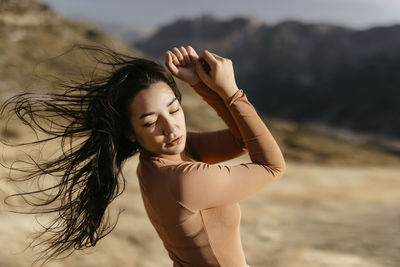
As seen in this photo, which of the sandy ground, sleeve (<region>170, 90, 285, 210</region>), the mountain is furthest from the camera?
the mountain

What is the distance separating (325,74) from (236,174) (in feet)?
488

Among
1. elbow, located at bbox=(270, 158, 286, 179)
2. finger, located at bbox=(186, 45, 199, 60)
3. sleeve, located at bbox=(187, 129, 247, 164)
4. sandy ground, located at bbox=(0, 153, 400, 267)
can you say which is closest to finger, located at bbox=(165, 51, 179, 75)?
finger, located at bbox=(186, 45, 199, 60)

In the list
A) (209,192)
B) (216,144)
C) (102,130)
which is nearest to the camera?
(209,192)

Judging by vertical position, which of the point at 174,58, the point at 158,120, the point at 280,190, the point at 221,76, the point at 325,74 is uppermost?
the point at 174,58

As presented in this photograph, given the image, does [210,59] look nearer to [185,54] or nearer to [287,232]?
[185,54]

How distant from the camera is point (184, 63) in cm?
234

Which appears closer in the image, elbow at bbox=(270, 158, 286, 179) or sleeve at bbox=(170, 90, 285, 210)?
sleeve at bbox=(170, 90, 285, 210)

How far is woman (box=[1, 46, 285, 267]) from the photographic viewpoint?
199cm

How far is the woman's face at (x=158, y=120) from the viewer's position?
83.5 inches

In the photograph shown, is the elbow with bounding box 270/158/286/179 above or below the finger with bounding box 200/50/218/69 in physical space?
below

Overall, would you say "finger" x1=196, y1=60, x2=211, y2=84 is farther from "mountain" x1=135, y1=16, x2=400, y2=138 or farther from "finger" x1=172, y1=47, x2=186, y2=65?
"mountain" x1=135, y1=16, x2=400, y2=138

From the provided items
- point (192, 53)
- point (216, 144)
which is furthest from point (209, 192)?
point (192, 53)

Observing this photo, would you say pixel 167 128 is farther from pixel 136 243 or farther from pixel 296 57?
pixel 296 57

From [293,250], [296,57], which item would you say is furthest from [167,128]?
[296,57]
